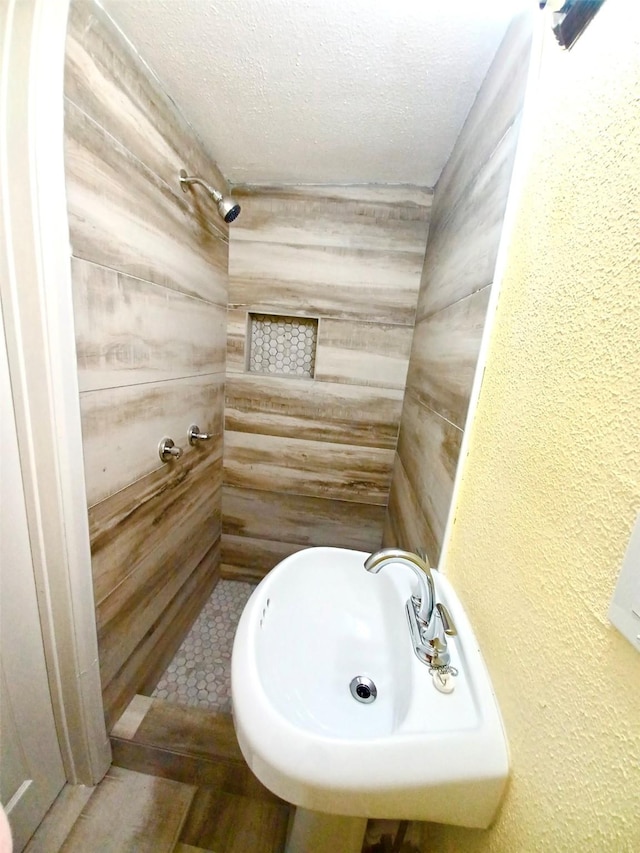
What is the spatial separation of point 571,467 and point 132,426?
1005 mm

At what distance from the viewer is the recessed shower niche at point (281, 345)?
1465mm

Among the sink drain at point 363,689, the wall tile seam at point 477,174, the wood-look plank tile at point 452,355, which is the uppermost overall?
the wall tile seam at point 477,174

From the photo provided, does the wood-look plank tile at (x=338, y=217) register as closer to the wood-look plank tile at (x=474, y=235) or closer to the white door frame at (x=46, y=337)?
the wood-look plank tile at (x=474, y=235)

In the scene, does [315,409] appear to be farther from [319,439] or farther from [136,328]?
[136,328]

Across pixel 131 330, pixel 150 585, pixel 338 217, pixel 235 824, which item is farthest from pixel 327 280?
Result: pixel 235 824

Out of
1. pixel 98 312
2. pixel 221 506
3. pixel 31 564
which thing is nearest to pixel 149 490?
A: pixel 31 564

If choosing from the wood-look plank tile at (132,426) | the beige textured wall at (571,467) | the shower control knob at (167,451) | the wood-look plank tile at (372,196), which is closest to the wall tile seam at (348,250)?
the wood-look plank tile at (372,196)

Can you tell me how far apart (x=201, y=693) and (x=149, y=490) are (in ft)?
2.84

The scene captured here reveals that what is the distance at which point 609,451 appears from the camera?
1.02 ft

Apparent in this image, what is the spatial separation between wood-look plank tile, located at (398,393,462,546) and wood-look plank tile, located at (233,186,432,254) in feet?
2.33

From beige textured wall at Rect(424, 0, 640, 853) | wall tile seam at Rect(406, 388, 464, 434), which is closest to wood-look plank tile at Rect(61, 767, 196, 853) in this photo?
beige textured wall at Rect(424, 0, 640, 853)

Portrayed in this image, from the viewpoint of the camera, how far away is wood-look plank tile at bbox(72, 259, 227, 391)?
2.29ft

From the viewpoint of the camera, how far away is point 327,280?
52.3 inches

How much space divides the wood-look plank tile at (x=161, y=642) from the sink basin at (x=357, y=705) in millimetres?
675
